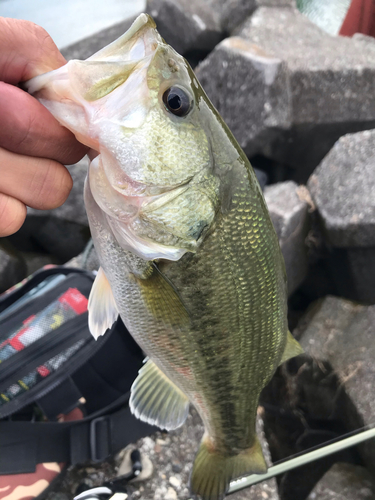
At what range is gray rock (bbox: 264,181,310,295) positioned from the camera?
6.38 feet

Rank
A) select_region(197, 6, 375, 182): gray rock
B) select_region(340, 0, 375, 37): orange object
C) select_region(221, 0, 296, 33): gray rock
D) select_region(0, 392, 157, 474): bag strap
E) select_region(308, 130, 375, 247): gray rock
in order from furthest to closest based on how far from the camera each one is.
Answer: select_region(340, 0, 375, 37): orange object, select_region(221, 0, 296, 33): gray rock, select_region(197, 6, 375, 182): gray rock, select_region(308, 130, 375, 247): gray rock, select_region(0, 392, 157, 474): bag strap

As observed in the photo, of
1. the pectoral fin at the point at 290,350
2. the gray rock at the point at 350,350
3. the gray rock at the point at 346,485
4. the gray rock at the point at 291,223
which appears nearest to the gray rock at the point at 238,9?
the gray rock at the point at 291,223

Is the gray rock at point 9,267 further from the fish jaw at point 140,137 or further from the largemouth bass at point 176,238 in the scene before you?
the fish jaw at point 140,137

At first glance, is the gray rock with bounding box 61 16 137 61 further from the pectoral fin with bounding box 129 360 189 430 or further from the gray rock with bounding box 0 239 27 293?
the pectoral fin with bounding box 129 360 189 430

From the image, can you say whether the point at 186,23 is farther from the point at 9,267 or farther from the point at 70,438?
the point at 70,438

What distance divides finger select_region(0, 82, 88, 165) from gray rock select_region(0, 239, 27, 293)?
2.01 metres

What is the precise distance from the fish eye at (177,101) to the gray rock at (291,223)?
1357mm

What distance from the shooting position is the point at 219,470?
3.68ft

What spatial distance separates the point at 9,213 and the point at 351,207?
5.90 feet

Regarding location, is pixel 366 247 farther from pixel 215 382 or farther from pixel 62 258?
pixel 62 258

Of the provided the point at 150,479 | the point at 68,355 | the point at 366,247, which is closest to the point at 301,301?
the point at 366,247

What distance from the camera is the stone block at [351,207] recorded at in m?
1.86

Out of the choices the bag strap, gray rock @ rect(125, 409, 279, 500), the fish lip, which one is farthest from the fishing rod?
the fish lip

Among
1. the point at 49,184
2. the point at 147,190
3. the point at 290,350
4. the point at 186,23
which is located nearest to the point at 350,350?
the point at 290,350
